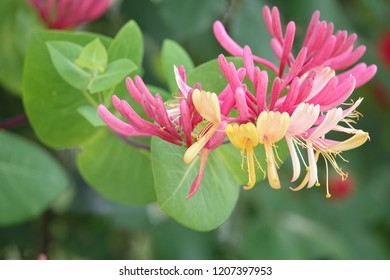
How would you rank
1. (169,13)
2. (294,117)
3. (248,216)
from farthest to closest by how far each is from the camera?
(248,216) < (169,13) < (294,117)

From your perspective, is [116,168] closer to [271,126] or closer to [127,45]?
[127,45]

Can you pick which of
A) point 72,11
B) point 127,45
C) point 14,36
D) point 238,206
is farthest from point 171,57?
point 238,206

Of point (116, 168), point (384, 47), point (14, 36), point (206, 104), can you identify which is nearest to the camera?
point (206, 104)

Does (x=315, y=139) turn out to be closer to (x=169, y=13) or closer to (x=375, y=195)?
(x=169, y=13)

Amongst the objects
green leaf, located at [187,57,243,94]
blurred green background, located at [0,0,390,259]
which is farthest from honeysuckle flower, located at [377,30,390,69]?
green leaf, located at [187,57,243,94]

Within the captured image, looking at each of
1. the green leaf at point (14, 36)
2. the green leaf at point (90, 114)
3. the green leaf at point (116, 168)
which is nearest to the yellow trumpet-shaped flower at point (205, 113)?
the green leaf at point (90, 114)
